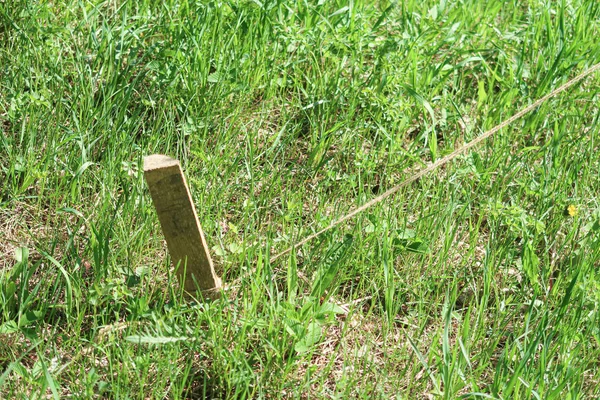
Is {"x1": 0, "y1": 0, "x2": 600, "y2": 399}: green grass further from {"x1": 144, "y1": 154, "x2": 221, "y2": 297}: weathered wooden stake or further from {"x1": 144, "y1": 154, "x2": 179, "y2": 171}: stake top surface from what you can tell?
{"x1": 144, "y1": 154, "x2": 179, "y2": 171}: stake top surface

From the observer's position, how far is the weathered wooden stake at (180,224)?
2164mm

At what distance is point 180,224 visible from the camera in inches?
90.2

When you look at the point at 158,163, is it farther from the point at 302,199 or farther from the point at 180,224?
the point at 302,199

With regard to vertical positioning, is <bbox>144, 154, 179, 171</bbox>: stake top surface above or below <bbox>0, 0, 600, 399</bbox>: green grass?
above

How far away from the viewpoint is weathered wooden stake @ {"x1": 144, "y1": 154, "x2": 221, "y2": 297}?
7.10 feet

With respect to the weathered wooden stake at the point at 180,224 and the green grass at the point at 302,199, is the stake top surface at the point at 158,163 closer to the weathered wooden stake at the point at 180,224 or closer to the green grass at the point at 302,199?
the weathered wooden stake at the point at 180,224

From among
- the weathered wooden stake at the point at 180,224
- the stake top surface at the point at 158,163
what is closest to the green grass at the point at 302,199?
the weathered wooden stake at the point at 180,224

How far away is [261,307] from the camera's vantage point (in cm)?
260

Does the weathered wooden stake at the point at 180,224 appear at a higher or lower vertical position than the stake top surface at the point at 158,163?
lower

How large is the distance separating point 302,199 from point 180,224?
82cm

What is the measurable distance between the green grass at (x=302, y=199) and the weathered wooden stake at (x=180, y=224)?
0.09 metres

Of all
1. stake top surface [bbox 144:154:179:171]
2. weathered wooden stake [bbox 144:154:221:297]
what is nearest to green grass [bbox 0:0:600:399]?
weathered wooden stake [bbox 144:154:221:297]

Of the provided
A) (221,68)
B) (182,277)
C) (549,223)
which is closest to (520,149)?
(549,223)

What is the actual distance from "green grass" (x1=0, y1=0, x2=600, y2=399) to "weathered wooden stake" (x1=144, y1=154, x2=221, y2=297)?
87mm
